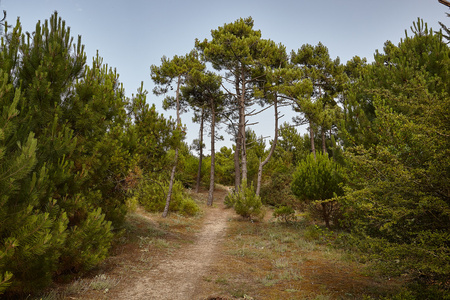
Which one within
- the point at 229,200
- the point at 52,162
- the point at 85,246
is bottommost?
the point at 229,200

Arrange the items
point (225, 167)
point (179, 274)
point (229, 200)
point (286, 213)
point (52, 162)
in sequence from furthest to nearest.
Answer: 1. point (225, 167)
2. point (229, 200)
3. point (286, 213)
4. point (179, 274)
5. point (52, 162)

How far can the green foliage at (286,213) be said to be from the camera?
13.5 metres

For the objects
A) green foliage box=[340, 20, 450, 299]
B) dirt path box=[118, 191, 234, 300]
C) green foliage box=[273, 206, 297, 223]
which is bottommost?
dirt path box=[118, 191, 234, 300]

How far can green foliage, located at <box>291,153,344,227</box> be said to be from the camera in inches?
431

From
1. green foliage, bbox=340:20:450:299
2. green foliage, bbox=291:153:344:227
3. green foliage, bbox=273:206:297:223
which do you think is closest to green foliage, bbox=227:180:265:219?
green foliage, bbox=273:206:297:223

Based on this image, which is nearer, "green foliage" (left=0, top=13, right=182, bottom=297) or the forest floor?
"green foliage" (left=0, top=13, right=182, bottom=297)

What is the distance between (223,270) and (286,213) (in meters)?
7.68

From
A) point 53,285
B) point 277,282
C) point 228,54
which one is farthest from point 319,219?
point 228,54

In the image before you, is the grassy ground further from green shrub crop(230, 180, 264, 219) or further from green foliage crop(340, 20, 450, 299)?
green shrub crop(230, 180, 264, 219)

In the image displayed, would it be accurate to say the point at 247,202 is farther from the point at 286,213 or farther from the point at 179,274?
the point at 179,274

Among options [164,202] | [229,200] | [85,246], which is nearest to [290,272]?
[85,246]

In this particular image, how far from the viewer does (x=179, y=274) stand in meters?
6.25

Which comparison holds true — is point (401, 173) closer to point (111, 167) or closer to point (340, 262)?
point (340, 262)

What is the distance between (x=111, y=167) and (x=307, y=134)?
20934 millimetres
